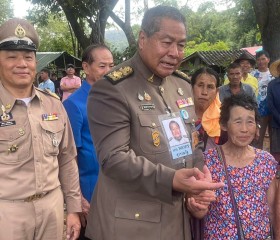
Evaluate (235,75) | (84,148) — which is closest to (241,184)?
(84,148)

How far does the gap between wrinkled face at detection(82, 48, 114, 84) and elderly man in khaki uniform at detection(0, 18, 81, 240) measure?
849 millimetres

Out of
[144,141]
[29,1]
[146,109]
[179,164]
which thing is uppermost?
[29,1]

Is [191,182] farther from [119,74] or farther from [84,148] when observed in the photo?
[84,148]

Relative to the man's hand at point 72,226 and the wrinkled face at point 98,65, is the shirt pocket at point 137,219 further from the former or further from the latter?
the wrinkled face at point 98,65

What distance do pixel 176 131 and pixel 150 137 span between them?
16cm

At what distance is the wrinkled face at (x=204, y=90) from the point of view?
3.62 metres

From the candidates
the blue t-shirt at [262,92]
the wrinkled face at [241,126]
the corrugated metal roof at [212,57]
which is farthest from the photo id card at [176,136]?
the corrugated metal roof at [212,57]

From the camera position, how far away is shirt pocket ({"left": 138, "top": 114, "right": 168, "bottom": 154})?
1.85 metres

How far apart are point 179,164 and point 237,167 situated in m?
0.58

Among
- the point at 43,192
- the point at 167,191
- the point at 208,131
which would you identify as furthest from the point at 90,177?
the point at 167,191

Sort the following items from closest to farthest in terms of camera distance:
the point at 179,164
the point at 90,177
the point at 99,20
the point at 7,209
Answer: the point at 179,164 → the point at 7,209 → the point at 90,177 → the point at 99,20

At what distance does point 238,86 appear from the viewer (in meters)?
5.64

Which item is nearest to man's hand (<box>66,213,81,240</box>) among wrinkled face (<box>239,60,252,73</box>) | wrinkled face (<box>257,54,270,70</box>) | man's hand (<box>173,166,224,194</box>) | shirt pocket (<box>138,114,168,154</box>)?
shirt pocket (<box>138,114,168,154</box>)

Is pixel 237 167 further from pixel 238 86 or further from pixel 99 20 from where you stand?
pixel 99 20
